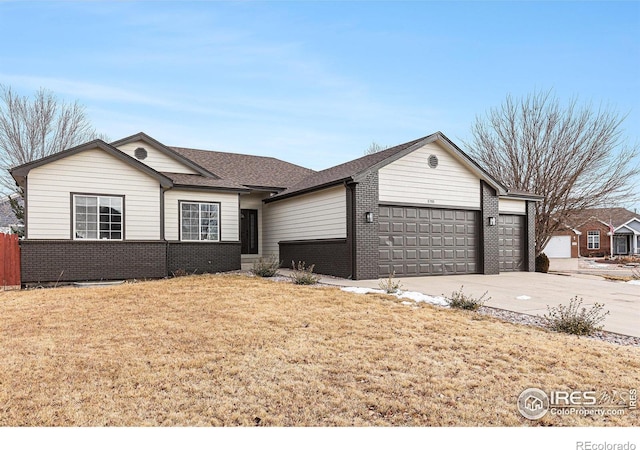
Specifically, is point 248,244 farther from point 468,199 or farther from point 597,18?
point 597,18

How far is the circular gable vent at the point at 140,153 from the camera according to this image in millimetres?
16891

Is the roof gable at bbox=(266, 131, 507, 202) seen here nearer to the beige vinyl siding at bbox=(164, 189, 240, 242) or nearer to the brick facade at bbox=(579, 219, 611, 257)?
the beige vinyl siding at bbox=(164, 189, 240, 242)

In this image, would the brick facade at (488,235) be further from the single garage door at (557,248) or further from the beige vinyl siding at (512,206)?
the single garage door at (557,248)

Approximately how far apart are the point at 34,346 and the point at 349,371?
4.50 m

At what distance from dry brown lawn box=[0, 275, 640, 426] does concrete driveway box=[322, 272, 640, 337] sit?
197cm

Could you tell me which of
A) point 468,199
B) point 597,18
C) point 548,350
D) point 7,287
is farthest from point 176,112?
point 548,350

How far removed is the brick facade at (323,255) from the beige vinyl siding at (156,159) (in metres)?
5.22

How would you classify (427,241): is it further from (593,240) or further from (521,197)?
(593,240)

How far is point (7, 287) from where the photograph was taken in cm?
1310

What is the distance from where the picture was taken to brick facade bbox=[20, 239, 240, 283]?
1320 cm

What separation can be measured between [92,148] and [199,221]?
4.21 metres

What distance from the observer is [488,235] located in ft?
55.5

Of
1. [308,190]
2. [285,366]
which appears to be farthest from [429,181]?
[285,366]

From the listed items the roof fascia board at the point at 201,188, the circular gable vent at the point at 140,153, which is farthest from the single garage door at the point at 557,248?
the circular gable vent at the point at 140,153
